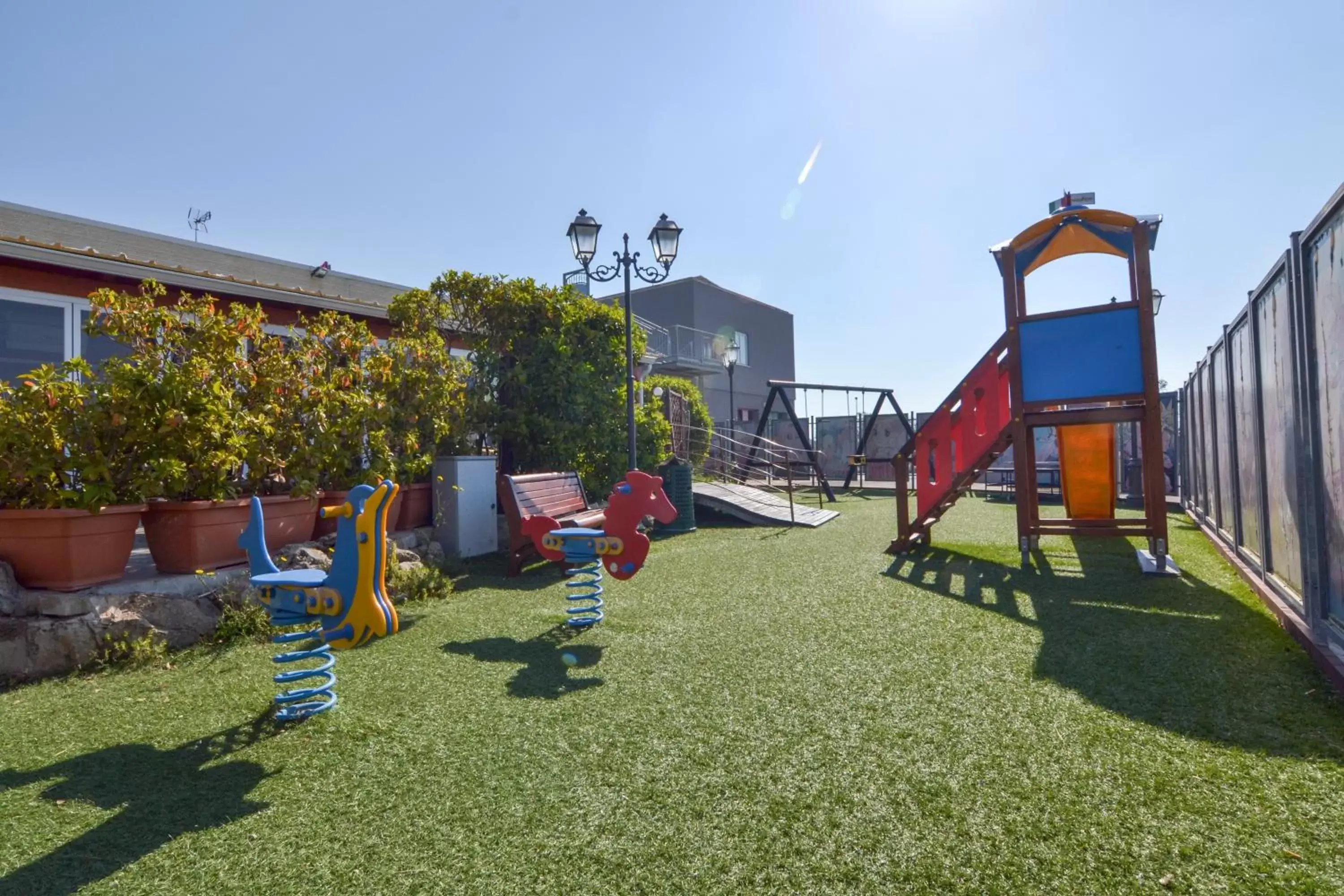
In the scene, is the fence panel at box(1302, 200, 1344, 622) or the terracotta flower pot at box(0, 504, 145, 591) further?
the terracotta flower pot at box(0, 504, 145, 591)

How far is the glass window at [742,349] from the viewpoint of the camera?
29.1 meters

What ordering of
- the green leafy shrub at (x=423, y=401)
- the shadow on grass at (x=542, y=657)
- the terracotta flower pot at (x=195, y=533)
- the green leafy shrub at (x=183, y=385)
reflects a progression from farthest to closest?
the green leafy shrub at (x=423, y=401), the terracotta flower pot at (x=195, y=533), the green leafy shrub at (x=183, y=385), the shadow on grass at (x=542, y=657)

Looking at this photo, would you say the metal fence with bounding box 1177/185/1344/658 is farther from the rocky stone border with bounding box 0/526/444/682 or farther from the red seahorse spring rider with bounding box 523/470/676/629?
the rocky stone border with bounding box 0/526/444/682

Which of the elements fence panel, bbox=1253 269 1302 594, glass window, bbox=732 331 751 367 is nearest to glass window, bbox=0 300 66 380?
fence panel, bbox=1253 269 1302 594

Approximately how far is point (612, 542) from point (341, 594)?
7.21 feet

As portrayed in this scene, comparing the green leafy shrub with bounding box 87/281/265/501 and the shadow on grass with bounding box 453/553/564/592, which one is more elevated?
the green leafy shrub with bounding box 87/281/265/501

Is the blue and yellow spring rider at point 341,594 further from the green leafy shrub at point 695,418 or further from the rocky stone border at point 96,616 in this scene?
the green leafy shrub at point 695,418

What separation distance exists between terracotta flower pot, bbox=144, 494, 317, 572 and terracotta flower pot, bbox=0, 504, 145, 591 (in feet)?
1.50

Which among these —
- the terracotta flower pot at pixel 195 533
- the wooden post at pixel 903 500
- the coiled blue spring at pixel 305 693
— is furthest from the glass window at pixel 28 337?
the wooden post at pixel 903 500

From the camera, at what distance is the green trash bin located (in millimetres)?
10812

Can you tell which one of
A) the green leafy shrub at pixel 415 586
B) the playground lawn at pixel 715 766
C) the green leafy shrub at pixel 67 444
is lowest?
the playground lawn at pixel 715 766

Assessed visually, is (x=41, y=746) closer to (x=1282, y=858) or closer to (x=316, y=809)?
(x=316, y=809)

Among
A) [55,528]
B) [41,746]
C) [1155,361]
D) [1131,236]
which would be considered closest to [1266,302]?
[1155,361]

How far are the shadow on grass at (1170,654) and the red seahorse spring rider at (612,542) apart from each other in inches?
106
